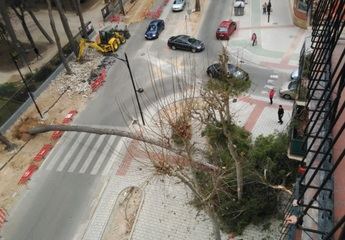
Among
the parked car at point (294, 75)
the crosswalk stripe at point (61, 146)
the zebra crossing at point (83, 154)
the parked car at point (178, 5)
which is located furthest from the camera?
the parked car at point (178, 5)

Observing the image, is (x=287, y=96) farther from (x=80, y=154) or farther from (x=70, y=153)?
(x=70, y=153)

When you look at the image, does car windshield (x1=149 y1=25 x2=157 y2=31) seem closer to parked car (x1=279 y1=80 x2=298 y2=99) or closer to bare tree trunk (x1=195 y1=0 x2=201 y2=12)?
bare tree trunk (x1=195 y1=0 x2=201 y2=12)

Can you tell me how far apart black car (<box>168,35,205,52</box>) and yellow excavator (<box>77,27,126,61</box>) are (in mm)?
5555

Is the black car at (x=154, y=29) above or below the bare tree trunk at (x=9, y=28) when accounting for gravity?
below

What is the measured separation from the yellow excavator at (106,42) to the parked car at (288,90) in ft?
57.9

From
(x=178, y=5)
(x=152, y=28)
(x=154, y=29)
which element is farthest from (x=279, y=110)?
(x=178, y=5)

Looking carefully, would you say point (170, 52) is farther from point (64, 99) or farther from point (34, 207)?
point (34, 207)

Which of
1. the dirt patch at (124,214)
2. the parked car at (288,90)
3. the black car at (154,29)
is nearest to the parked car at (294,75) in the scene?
the parked car at (288,90)

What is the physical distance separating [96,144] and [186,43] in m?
14.4

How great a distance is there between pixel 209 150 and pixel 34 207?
38.9 feet

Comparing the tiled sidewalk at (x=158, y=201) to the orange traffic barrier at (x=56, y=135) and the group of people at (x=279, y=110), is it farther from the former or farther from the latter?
the orange traffic barrier at (x=56, y=135)

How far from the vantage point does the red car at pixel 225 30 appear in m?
38.0

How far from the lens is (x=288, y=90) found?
29.4 meters

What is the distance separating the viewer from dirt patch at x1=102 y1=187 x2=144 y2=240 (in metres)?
22.0
